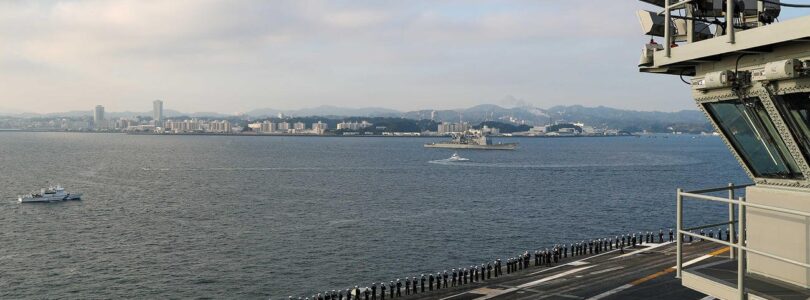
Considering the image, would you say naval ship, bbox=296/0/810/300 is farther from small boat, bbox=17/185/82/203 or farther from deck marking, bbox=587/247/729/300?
small boat, bbox=17/185/82/203

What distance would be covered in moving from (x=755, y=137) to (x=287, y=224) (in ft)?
217

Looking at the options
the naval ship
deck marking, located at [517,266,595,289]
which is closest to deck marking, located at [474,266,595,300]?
deck marking, located at [517,266,595,289]

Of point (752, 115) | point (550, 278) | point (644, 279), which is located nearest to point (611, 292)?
point (644, 279)

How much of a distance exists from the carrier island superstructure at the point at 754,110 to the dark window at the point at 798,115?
2 centimetres

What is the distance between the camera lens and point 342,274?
53.1 meters

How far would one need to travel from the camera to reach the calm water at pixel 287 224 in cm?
5200

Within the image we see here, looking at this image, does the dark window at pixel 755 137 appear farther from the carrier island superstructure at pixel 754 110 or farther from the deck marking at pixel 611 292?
the deck marking at pixel 611 292

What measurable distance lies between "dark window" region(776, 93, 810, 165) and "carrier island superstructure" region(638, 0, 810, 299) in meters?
0.02

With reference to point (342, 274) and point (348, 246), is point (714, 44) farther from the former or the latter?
point (348, 246)

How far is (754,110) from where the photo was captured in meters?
13.9

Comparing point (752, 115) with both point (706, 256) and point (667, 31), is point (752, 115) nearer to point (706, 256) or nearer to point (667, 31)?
point (667, 31)

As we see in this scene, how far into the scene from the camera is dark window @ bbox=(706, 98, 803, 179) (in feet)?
45.6

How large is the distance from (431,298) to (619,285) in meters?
10.8

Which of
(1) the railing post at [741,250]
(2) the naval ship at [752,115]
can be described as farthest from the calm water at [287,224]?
(1) the railing post at [741,250]
